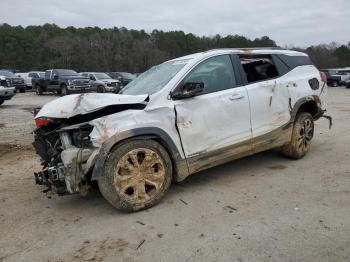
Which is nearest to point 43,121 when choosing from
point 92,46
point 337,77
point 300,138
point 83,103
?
point 83,103

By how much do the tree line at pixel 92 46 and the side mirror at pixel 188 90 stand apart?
188 ft

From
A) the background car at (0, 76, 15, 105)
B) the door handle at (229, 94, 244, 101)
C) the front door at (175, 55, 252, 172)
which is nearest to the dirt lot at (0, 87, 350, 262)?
the front door at (175, 55, 252, 172)

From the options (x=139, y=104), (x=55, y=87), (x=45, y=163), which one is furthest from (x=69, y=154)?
(x=55, y=87)

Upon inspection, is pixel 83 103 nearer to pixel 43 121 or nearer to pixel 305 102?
pixel 43 121

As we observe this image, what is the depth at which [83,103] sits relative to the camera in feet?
13.6

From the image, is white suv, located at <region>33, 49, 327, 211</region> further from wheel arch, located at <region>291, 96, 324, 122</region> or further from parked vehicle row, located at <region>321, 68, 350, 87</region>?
parked vehicle row, located at <region>321, 68, 350, 87</region>

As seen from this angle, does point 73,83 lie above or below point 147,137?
above

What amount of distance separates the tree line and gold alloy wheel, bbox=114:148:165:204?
5776 cm

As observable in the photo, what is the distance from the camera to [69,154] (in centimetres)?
397

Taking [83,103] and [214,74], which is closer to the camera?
[83,103]

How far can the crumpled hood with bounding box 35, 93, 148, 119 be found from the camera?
412 centimetres

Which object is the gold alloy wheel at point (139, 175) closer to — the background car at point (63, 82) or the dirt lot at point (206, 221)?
the dirt lot at point (206, 221)

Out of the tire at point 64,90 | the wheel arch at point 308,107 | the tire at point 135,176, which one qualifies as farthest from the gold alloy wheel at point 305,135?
the tire at point 64,90

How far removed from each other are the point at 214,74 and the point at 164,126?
3.71 feet
